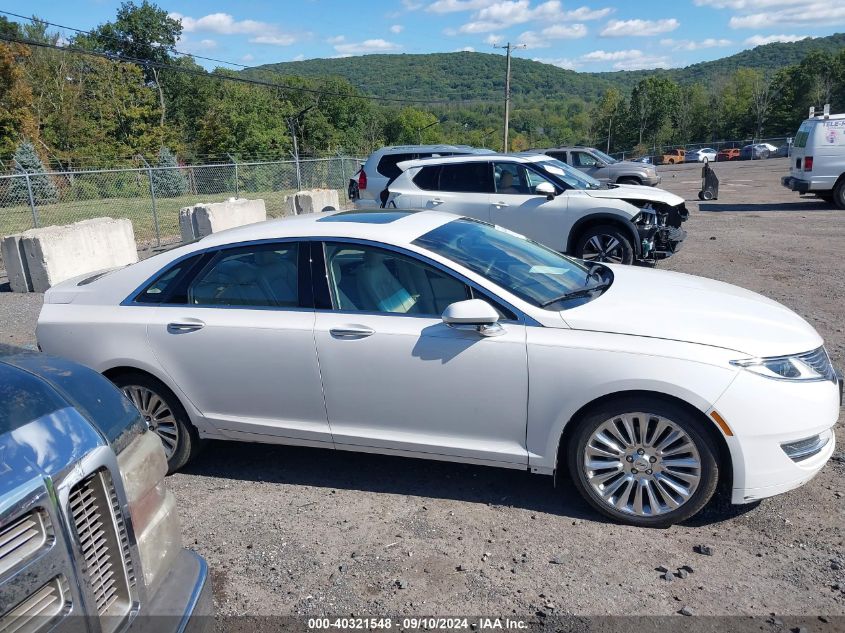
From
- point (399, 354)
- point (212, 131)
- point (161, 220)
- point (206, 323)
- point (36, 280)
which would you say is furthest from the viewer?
point (212, 131)

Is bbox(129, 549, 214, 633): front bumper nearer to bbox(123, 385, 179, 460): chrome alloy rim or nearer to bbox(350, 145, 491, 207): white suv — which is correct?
bbox(123, 385, 179, 460): chrome alloy rim

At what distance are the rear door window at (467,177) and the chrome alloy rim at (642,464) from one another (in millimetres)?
7451

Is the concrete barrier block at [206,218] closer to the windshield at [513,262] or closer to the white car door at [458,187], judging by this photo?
the white car door at [458,187]

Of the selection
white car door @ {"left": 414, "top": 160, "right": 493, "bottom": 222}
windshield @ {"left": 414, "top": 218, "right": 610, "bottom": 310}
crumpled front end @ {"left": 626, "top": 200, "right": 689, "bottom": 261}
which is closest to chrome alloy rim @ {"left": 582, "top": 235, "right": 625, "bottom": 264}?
crumpled front end @ {"left": 626, "top": 200, "right": 689, "bottom": 261}

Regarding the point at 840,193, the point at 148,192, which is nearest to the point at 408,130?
the point at 148,192

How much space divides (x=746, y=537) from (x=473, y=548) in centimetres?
138

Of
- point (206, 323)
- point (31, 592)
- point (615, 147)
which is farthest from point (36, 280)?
point (615, 147)

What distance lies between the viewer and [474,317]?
3.58 metres

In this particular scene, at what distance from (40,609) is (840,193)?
1852 centimetres

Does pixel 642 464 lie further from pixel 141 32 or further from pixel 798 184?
pixel 141 32

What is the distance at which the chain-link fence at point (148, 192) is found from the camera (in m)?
18.4

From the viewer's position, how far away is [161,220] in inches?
816

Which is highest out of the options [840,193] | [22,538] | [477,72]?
[477,72]

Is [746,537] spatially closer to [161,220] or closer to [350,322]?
[350,322]
